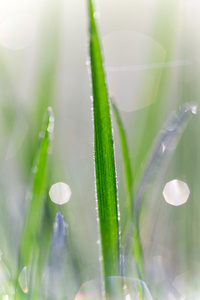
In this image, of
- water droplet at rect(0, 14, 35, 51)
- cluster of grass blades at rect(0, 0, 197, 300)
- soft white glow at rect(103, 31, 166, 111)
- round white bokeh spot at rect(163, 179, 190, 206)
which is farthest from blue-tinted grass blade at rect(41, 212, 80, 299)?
water droplet at rect(0, 14, 35, 51)

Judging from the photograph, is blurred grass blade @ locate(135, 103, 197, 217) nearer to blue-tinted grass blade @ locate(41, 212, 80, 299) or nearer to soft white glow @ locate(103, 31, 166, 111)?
blue-tinted grass blade @ locate(41, 212, 80, 299)

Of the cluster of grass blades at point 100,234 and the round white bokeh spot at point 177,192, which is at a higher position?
the cluster of grass blades at point 100,234

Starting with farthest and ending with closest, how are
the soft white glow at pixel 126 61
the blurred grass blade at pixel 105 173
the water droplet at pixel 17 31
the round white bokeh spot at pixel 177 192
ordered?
the water droplet at pixel 17 31
the soft white glow at pixel 126 61
the round white bokeh spot at pixel 177 192
the blurred grass blade at pixel 105 173

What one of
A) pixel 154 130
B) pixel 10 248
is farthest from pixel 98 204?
pixel 154 130

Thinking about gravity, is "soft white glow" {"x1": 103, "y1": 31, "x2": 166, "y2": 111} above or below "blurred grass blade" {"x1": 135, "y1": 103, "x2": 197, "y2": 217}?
below

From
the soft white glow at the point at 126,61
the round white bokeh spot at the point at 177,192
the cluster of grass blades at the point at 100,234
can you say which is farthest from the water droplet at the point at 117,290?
the soft white glow at the point at 126,61

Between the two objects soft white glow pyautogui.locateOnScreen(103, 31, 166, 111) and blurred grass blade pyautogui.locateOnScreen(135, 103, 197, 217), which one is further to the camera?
soft white glow pyautogui.locateOnScreen(103, 31, 166, 111)

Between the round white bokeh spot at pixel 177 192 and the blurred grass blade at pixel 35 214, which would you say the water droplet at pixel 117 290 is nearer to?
the blurred grass blade at pixel 35 214

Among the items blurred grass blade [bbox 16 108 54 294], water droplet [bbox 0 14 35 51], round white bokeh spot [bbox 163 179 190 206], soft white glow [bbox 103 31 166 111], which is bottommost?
soft white glow [bbox 103 31 166 111]
